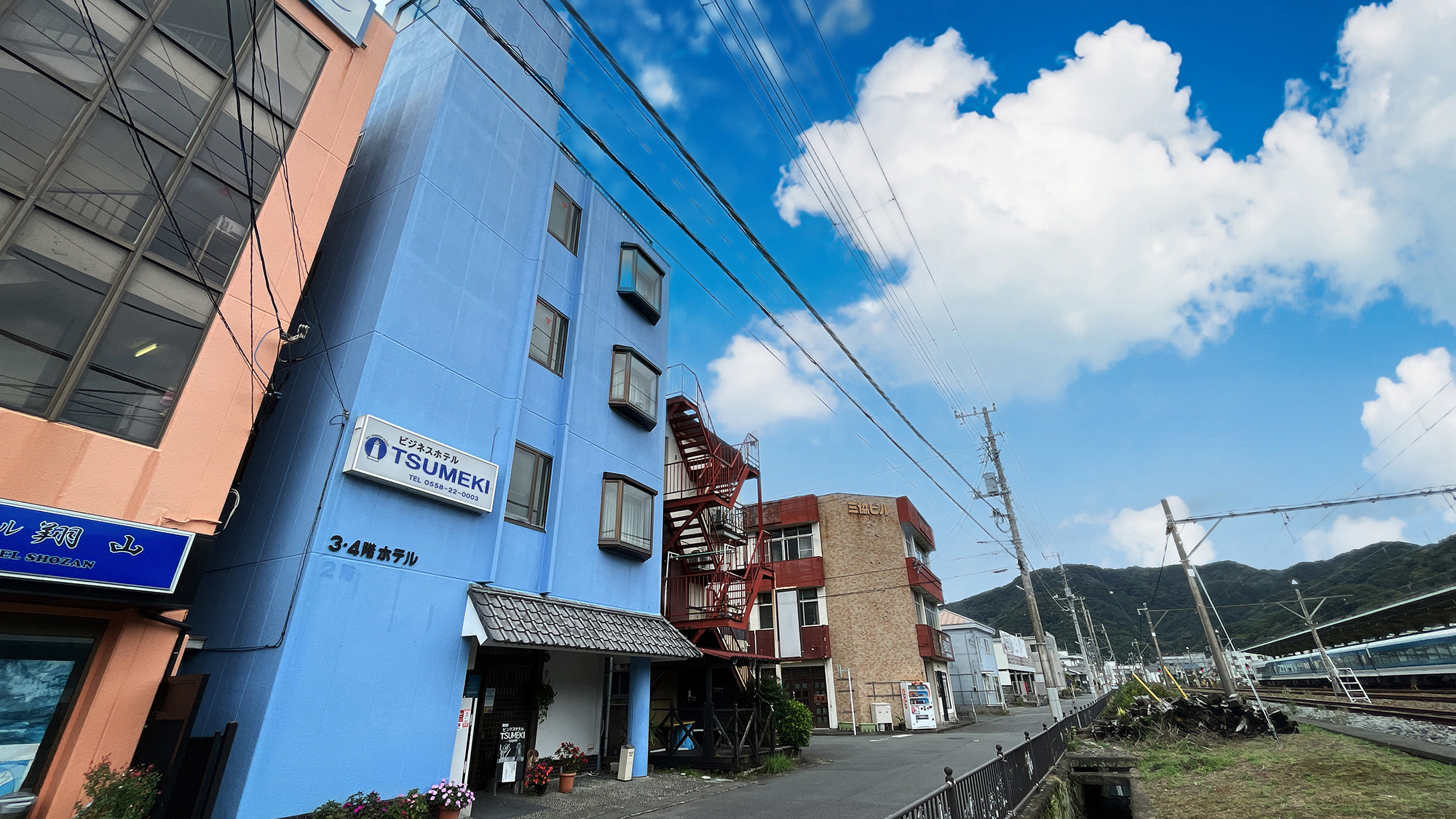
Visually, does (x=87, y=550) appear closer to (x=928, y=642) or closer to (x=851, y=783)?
(x=851, y=783)

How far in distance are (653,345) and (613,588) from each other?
7.69 m

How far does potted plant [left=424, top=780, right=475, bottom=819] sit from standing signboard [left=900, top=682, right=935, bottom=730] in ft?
84.2

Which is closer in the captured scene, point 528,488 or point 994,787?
point 994,787

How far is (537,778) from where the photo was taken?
12.2m

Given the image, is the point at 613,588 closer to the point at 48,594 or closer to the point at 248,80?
the point at 48,594

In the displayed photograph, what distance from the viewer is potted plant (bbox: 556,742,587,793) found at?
1271 cm

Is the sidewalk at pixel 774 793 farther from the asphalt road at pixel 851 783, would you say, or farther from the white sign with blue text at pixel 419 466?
the white sign with blue text at pixel 419 466

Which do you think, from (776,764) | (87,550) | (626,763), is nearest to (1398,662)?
(776,764)

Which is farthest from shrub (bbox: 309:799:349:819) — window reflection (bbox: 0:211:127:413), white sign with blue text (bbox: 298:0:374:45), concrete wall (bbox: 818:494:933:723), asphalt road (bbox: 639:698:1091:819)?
concrete wall (bbox: 818:494:933:723)

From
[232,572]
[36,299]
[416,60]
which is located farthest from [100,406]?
[416,60]

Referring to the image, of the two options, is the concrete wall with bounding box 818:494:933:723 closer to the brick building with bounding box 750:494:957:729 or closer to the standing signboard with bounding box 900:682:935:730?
the brick building with bounding box 750:494:957:729

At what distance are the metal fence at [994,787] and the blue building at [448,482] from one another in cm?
745

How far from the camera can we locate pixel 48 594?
664 cm

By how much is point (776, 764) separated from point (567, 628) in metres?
7.73
